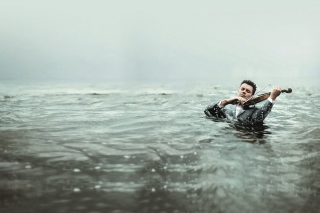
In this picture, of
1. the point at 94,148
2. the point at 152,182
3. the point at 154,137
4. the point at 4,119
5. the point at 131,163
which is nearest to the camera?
the point at 152,182

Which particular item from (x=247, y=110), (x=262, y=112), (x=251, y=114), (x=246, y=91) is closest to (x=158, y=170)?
(x=262, y=112)

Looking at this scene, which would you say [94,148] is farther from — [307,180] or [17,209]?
[307,180]

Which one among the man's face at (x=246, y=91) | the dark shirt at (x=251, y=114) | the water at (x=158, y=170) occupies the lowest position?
the water at (x=158, y=170)

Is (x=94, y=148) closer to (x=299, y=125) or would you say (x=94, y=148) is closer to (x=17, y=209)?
(x=17, y=209)

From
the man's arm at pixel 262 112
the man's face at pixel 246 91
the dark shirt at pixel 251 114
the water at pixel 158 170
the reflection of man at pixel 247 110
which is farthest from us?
the man's face at pixel 246 91

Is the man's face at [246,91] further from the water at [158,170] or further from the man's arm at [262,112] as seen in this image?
the water at [158,170]

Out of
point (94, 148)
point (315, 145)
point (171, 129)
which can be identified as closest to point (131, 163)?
point (94, 148)

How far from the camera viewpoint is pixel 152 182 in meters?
4.34

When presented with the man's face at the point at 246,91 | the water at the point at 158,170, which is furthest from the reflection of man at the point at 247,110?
the water at the point at 158,170

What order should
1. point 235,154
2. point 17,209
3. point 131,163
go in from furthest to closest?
point 235,154
point 131,163
point 17,209

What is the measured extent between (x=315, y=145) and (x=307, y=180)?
2.67 meters

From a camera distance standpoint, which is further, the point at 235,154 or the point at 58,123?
the point at 58,123

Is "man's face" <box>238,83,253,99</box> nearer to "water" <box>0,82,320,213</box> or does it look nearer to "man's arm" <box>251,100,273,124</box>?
"man's arm" <box>251,100,273,124</box>

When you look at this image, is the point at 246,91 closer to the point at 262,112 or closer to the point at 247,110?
the point at 247,110
